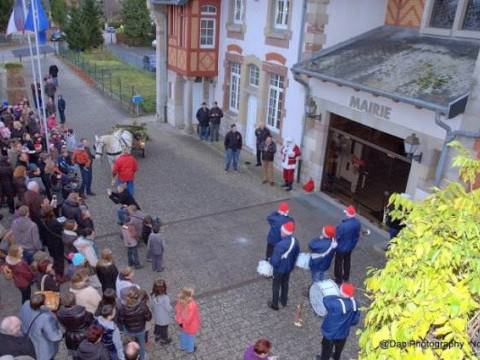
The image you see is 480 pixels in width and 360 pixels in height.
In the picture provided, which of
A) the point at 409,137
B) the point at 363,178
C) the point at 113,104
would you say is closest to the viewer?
the point at 409,137

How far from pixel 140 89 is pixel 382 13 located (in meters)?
18.6

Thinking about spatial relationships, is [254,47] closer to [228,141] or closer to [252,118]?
[252,118]

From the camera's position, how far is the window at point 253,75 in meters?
16.3

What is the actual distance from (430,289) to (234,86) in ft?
52.3

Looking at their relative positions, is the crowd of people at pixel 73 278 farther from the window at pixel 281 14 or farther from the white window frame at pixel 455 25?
the white window frame at pixel 455 25

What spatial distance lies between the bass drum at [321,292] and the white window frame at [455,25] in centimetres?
763

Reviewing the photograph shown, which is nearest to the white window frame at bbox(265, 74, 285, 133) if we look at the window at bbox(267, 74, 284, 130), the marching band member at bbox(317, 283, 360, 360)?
the window at bbox(267, 74, 284, 130)

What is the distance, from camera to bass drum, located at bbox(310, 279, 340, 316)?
7363mm

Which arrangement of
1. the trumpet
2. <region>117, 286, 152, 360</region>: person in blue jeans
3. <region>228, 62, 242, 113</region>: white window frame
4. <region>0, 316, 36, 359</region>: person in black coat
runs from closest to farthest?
<region>0, 316, 36, 359</region>: person in black coat, <region>117, 286, 152, 360</region>: person in blue jeans, the trumpet, <region>228, 62, 242, 113</region>: white window frame

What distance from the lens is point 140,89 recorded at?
28750 mm

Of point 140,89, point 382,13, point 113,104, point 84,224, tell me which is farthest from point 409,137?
point 140,89

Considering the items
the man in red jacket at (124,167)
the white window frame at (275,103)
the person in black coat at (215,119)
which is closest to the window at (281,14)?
the white window frame at (275,103)

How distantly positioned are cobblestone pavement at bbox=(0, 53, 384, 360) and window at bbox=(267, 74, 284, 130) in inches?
72.0

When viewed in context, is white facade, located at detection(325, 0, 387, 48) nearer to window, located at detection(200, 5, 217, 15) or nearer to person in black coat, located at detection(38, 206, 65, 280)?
window, located at detection(200, 5, 217, 15)
